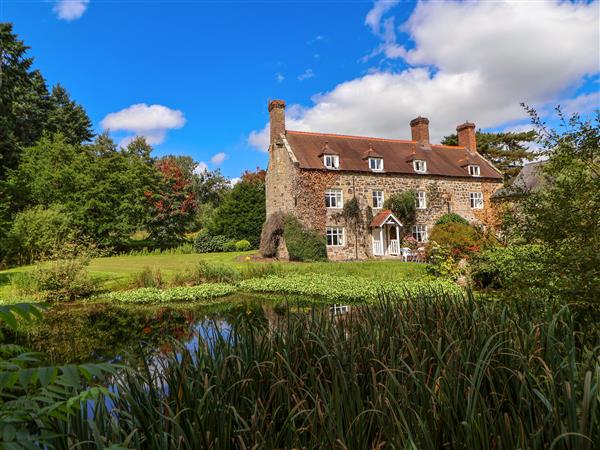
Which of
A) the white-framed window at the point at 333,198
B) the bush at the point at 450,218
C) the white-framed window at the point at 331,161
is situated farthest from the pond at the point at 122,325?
the bush at the point at 450,218

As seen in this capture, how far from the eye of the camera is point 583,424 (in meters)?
1.98

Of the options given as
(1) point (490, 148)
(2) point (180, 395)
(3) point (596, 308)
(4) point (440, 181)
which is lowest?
(2) point (180, 395)

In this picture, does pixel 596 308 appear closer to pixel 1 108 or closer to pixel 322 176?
pixel 322 176

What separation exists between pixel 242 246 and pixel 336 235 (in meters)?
11.5

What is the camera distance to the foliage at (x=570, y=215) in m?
4.26

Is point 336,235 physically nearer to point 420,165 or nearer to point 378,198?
point 378,198

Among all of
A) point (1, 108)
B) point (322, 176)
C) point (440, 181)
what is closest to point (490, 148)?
point (440, 181)

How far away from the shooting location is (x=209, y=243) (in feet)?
117

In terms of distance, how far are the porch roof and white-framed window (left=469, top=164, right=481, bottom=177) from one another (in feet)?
27.7

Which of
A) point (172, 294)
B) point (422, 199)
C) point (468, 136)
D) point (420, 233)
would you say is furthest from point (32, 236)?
point (468, 136)

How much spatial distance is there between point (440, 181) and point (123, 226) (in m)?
25.4

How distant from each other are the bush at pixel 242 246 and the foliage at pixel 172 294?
1923 centimetres

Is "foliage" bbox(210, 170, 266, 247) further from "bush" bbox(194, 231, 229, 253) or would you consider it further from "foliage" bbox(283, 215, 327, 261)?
"foliage" bbox(283, 215, 327, 261)

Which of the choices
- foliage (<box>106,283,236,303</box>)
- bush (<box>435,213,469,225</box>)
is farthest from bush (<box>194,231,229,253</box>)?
foliage (<box>106,283,236,303</box>)
